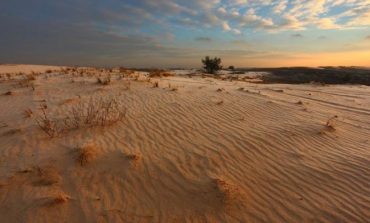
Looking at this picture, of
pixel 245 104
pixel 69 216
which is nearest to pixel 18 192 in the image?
pixel 69 216

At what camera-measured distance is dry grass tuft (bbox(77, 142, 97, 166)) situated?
193 inches

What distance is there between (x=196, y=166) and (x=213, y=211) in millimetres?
1108

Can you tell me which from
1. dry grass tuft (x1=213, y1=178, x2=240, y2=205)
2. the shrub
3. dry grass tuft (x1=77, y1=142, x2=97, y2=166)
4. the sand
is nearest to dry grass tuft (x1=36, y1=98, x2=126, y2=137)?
the sand

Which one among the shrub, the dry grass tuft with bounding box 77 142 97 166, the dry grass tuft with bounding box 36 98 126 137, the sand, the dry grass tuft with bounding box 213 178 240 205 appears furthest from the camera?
the shrub

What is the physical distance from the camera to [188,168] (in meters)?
4.78

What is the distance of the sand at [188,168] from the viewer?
3.83 m

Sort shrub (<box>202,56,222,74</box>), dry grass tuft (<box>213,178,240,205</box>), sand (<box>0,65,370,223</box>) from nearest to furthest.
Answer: sand (<box>0,65,370,223</box>) → dry grass tuft (<box>213,178,240,205</box>) → shrub (<box>202,56,222,74</box>)

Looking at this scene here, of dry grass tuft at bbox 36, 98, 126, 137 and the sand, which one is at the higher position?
dry grass tuft at bbox 36, 98, 126, 137

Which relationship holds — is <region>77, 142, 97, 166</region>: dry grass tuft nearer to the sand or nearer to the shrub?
the sand

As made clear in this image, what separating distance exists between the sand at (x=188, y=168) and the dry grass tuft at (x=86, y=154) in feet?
0.10

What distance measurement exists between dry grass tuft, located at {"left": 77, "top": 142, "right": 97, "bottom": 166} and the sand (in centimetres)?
3

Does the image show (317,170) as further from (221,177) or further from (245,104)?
(245,104)

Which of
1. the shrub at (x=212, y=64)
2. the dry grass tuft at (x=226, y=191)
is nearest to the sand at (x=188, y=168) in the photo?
the dry grass tuft at (x=226, y=191)

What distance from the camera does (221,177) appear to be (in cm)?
450
